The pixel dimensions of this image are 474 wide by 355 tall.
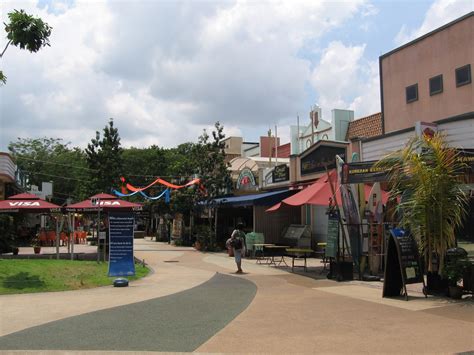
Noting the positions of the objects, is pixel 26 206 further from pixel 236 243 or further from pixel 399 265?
pixel 399 265

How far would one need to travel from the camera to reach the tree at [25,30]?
1398 centimetres

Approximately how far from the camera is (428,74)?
72.8 ft

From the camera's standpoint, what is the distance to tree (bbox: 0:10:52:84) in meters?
14.0

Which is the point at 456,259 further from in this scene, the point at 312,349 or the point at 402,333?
the point at 312,349

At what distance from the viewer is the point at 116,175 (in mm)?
35000

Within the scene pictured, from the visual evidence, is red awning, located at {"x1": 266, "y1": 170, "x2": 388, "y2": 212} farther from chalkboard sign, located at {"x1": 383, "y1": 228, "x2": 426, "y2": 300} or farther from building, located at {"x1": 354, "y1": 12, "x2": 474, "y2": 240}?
chalkboard sign, located at {"x1": 383, "y1": 228, "x2": 426, "y2": 300}

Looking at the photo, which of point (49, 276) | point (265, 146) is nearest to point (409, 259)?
point (49, 276)

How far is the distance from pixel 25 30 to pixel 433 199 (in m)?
11.6

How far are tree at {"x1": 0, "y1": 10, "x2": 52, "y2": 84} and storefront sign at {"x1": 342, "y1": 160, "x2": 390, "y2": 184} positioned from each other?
9.48 meters

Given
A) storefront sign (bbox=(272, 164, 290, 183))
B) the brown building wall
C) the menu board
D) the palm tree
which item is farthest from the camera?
the brown building wall

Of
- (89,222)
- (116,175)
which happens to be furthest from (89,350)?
(89,222)

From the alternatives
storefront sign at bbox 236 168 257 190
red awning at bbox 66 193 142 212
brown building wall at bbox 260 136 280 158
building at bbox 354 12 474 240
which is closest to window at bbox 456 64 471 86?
building at bbox 354 12 474 240

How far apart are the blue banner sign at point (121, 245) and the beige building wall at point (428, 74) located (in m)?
13.8

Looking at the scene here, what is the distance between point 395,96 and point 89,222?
4486 centimetres
